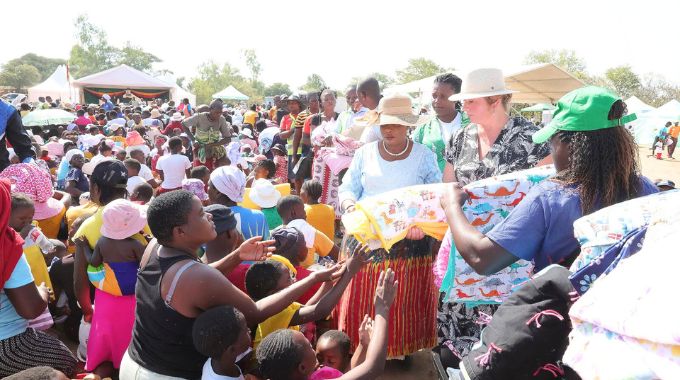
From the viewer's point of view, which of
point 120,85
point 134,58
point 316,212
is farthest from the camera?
point 134,58

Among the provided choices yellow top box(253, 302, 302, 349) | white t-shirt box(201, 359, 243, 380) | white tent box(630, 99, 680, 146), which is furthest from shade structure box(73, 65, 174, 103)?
white t-shirt box(201, 359, 243, 380)

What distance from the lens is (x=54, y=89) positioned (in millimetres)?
33594

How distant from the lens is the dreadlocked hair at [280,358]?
2059mm

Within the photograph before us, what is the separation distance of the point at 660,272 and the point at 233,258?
6.85 feet

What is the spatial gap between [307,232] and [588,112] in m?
2.49

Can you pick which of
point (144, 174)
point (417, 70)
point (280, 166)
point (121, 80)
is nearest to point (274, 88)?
Result: point (417, 70)

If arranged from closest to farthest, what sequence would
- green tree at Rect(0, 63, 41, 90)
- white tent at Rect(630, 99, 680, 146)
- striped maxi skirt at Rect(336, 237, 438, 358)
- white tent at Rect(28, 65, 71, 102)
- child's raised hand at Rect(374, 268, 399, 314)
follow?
child's raised hand at Rect(374, 268, 399, 314), striped maxi skirt at Rect(336, 237, 438, 358), white tent at Rect(630, 99, 680, 146), white tent at Rect(28, 65, 71, 102), green tree at Rect(0, 63, 41, 90)

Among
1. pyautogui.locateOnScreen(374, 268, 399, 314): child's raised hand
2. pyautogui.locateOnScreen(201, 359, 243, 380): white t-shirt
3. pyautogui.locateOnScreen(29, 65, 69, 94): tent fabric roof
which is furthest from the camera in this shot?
pyautogui.locateOnScreen(29, 65, 69, 94): tent fabric roof

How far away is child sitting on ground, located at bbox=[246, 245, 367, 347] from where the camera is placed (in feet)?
8.72

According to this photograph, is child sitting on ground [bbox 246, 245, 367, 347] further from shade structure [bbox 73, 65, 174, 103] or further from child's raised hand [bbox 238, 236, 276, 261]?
shade structure [bbox 73, 65, 174, 103]

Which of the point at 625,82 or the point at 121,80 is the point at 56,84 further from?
the point at 625,82

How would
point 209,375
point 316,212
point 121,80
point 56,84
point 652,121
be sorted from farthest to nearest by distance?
point 56,84 < point 121,80 < point 652,121 < point 316,212 < point 209,375

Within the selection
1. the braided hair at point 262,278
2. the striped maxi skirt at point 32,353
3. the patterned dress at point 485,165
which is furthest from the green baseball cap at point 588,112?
the striped maxi skirt at point 32,353

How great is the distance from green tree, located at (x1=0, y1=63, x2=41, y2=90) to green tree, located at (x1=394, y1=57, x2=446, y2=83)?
1827 inches
